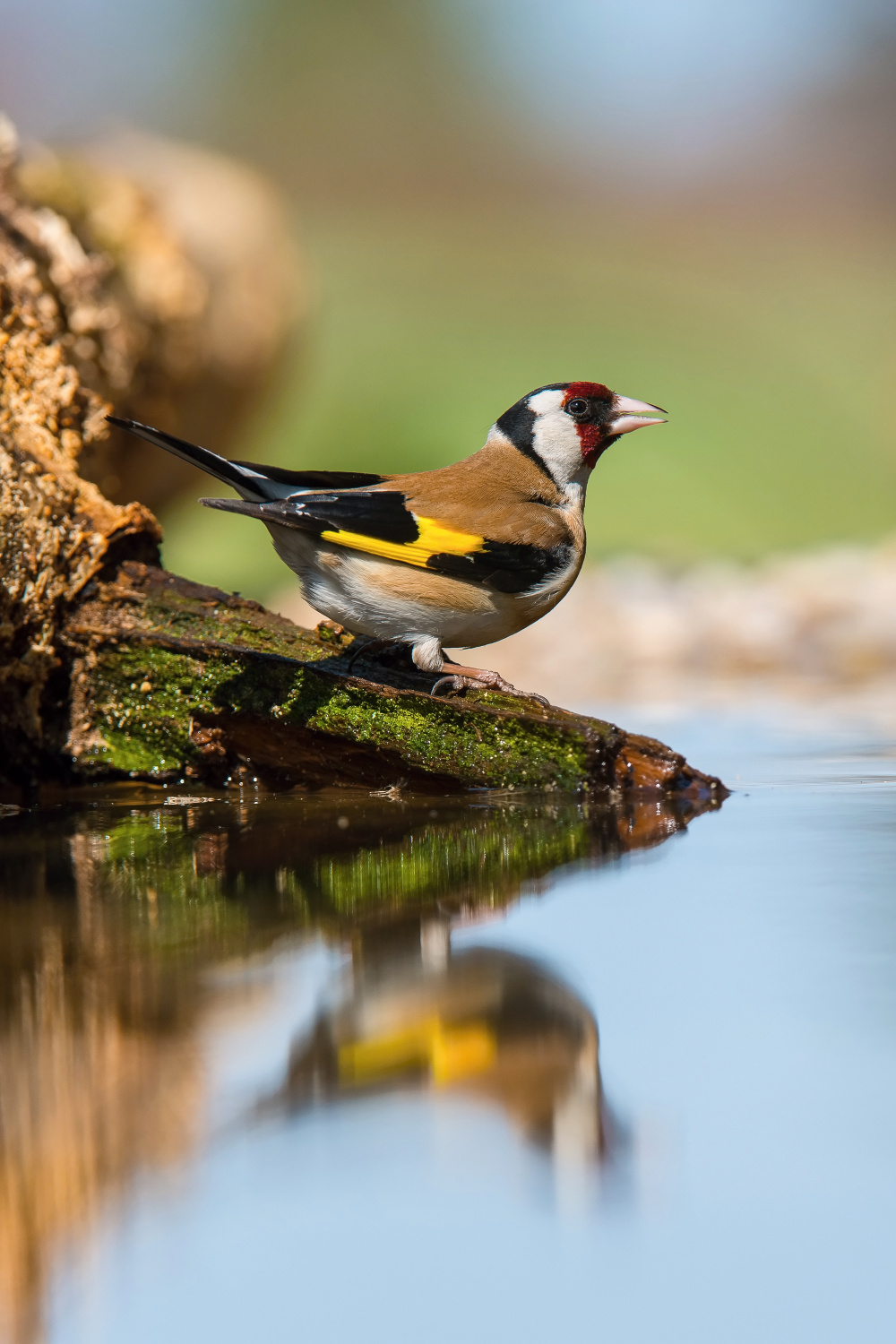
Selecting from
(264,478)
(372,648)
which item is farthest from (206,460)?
(372,648)

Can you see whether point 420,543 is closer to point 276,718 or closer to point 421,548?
point 421,548

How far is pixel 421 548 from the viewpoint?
372 centimetres

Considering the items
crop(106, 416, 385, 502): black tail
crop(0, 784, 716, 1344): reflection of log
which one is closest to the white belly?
crop(106, 416, 385, 502): black tail

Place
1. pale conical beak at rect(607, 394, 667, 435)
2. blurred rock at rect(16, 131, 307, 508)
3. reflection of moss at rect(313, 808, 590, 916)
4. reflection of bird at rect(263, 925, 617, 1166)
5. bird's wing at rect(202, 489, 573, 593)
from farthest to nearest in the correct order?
blurred rock at rect(16, 131, 307, 508) < pale conical beak at rect(607, 394, 667, 435) < bird's wing at rect(202, 489, 573, 593) < reflection of moss at rect(313, 808, 590, 916) < reflection of bird at rect(263, 925, 617, 1166)

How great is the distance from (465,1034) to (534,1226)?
1.50 ft

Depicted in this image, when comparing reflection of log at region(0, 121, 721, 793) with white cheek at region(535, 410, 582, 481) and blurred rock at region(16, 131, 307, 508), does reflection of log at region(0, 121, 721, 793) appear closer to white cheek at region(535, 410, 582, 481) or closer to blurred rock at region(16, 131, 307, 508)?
blurred rock at region(16, 131, 307, 508)

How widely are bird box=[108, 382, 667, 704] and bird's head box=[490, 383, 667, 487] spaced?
0.23 meters

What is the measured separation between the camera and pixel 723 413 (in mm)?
14742

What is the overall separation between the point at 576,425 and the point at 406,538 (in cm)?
95

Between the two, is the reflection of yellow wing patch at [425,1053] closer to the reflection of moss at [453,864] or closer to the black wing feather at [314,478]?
the reflection of moss at [453,864]

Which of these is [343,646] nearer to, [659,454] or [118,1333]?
[118,1333]

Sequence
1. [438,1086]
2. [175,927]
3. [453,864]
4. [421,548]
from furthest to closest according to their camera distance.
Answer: [421,548], [453,864], [175,927], [438,1086]

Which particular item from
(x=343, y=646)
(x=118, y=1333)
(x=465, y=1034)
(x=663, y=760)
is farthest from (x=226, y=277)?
(x=118, y=1333)

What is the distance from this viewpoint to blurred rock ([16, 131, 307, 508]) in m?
5.21
